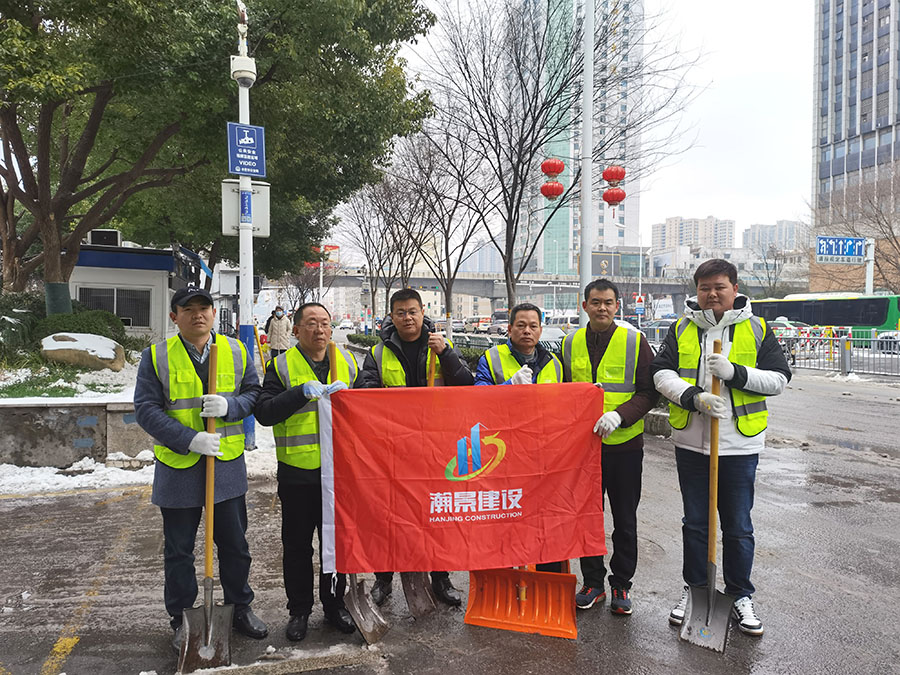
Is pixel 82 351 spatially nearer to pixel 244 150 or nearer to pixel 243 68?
pixel 244 150

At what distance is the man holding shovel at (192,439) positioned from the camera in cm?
335

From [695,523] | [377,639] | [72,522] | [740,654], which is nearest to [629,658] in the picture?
[740,654]

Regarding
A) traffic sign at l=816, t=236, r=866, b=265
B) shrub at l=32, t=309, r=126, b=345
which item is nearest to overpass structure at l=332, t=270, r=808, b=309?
traffic sign at l=816, t=236, r=866, b=265

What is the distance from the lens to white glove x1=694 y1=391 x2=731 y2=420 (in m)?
3.44

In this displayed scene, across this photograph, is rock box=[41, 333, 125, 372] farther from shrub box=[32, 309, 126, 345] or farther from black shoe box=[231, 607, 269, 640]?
black shoe box=[231, 607, 269, 640]

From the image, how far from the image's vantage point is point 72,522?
5.54 m

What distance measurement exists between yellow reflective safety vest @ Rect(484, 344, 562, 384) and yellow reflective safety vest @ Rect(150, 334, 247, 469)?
1580 millimetres

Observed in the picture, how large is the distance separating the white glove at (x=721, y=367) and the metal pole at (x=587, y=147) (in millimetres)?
6019

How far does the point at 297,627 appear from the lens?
3.55 meters

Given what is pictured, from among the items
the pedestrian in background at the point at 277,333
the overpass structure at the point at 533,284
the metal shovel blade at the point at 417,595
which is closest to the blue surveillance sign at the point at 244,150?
the metal shovel blade at the point at 417,595

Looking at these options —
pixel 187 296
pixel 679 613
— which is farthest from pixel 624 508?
pixel 187 296

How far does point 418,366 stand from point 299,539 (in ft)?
4.06

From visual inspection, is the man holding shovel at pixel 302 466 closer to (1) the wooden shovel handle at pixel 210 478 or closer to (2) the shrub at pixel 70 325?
(1) the wooden shovel handle at pixel 210 478

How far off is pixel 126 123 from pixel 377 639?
44.9 ft
